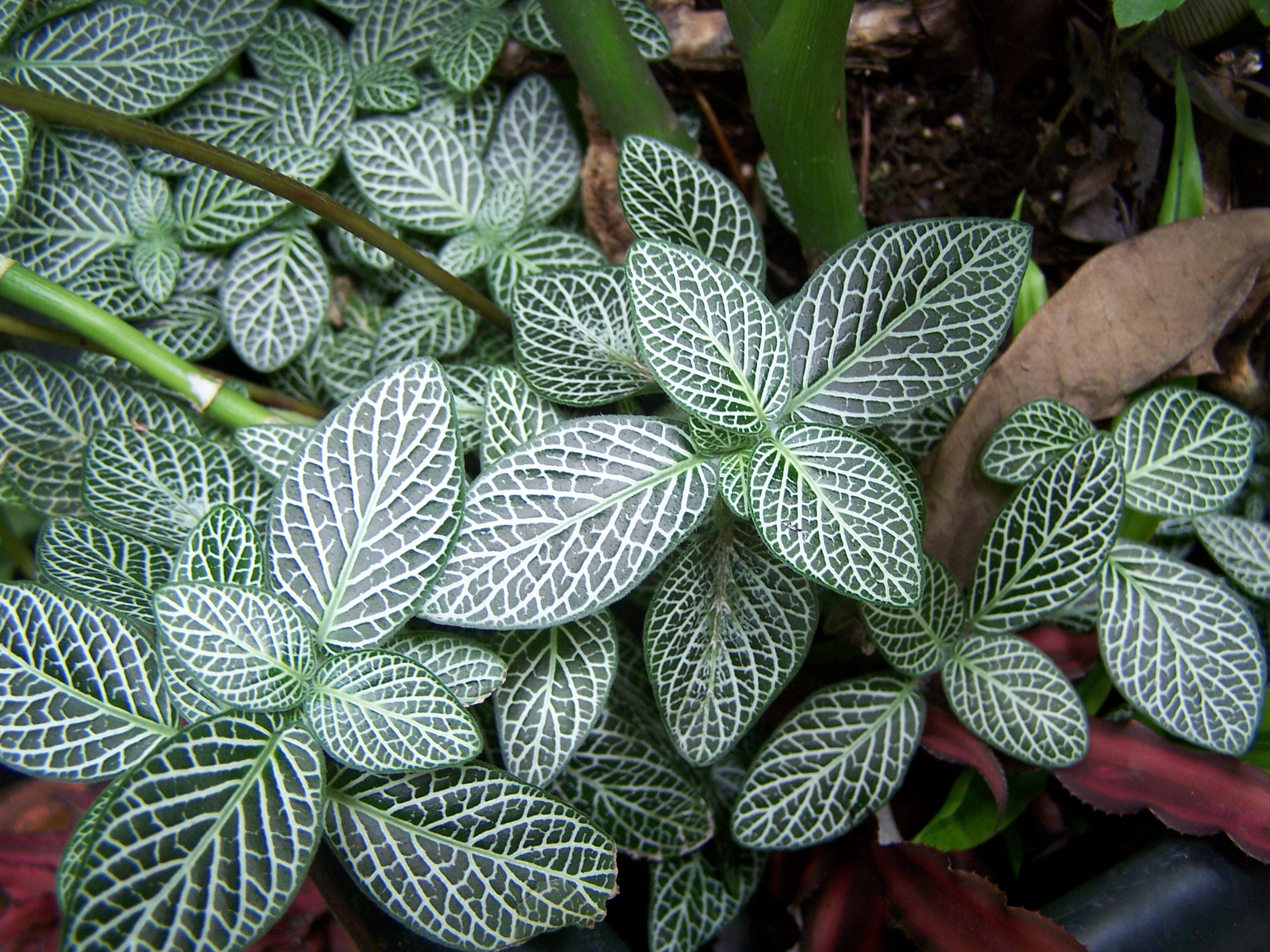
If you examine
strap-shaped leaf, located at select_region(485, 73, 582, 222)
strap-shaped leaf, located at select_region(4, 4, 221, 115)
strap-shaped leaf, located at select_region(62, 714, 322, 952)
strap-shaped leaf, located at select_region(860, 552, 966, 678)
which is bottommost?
strap-shaped leaf, located at select_region(860, 552, 966, 678)

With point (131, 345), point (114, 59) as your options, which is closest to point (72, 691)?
point (131, 345)

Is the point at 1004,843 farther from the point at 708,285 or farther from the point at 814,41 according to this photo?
the point at 814,41

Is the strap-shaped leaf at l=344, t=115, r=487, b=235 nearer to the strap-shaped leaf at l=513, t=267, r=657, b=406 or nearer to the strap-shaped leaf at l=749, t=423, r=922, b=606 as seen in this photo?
the strap-shaped leaf at l=513, t=267, r=657, b=406

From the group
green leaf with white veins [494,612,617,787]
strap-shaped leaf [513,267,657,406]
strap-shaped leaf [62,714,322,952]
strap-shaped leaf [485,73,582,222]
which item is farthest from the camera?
strap-shaped leaf [485,73,582,222]

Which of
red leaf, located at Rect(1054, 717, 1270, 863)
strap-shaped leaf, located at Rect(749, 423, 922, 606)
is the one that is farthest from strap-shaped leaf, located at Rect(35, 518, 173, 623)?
red leaf, located at Rect(1054, 717, 1270, 863)

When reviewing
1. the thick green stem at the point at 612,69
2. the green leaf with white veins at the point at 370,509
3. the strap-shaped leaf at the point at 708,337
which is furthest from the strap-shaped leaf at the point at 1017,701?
the thick green stem at the point at 612,69

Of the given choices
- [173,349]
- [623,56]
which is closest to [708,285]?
[623,56]
